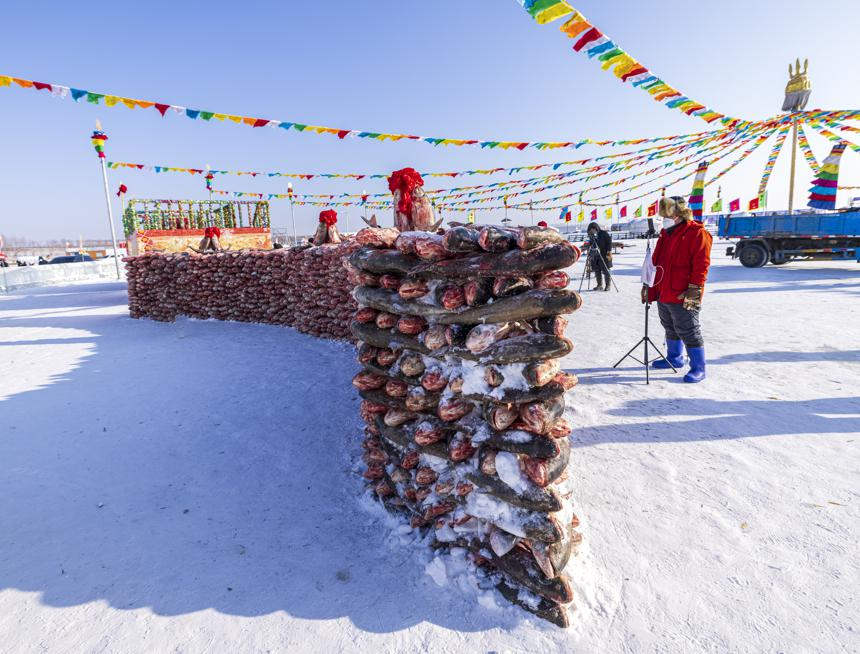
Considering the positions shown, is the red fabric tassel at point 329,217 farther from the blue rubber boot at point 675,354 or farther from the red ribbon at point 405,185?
the blue rubber boot at point 675,354

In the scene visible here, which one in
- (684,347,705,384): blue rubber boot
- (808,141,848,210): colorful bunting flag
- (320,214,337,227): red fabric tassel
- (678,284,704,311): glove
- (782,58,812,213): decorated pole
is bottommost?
(684,347,705,384): blue rubber boot

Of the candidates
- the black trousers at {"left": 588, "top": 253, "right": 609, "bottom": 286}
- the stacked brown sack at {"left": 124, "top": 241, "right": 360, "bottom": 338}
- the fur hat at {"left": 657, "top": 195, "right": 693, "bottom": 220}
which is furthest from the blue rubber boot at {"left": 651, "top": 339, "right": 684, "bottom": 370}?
the black trousers at {"left": 588, "top": 253, "right": 609, "bottom": 286}

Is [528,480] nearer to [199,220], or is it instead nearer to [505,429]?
[505,429]

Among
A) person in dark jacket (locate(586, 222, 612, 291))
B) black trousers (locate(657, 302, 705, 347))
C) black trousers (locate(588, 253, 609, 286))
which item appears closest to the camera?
black trousers (locate(657, 302, 705, 347))

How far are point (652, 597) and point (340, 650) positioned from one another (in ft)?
4.79

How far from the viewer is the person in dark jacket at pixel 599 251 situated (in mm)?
10836

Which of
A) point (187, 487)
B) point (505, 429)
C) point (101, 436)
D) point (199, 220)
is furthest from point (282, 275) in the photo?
point (199, 220)

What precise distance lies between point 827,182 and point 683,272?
14.3m

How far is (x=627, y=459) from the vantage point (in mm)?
3176

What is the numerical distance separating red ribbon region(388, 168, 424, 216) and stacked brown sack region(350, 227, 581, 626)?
96 centimetres

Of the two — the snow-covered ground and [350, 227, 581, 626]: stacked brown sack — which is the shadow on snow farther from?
[350, 227, 581, 626]: stacked brown sack

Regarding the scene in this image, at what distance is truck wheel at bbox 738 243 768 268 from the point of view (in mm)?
14594

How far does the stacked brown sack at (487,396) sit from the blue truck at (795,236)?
15.9 meters

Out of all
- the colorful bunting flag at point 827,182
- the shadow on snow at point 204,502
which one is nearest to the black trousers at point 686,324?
the shadow on snow at point 204,502
